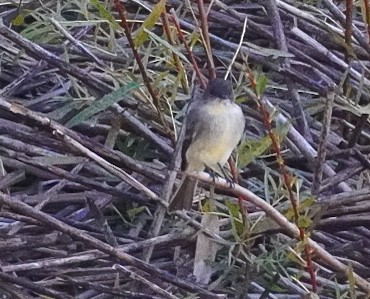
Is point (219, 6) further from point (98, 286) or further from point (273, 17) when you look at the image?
point (98, 286)

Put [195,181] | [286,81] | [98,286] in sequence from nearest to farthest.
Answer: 1. [98,286]
2. [195,181]
3. [286,81]

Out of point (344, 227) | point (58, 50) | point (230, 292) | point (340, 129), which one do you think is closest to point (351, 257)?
point (344, 227)

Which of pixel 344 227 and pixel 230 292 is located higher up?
pixel 344 227

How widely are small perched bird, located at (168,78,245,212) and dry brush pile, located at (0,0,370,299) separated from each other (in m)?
0.04

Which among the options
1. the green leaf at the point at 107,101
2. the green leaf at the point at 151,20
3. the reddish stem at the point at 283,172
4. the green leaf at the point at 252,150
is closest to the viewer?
the reddish stem at the point at 283,172

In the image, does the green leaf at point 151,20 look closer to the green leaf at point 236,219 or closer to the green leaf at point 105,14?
the green leaf at point 105,14

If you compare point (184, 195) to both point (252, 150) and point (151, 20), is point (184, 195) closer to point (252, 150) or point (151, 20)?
point (252, 150)

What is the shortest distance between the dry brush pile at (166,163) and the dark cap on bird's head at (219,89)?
0.03m

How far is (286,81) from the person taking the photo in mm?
2768

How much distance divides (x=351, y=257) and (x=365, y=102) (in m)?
0.59

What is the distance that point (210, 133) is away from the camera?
2625 millimetres

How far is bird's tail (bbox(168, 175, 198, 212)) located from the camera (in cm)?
232

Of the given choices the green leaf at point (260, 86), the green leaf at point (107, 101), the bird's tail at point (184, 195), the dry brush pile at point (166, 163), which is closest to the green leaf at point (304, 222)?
the dry brush pile at point (166, 163)

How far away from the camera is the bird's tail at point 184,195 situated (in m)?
2.32
